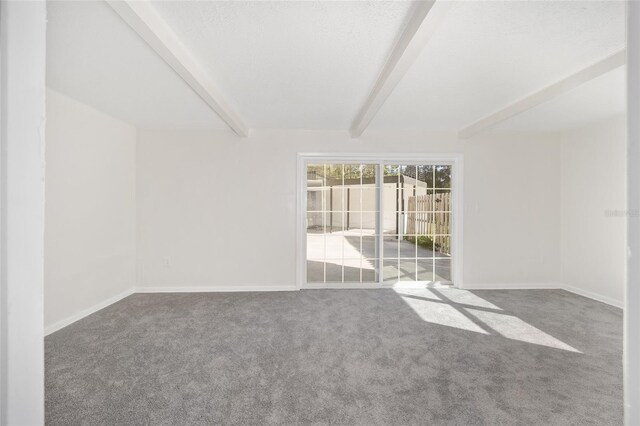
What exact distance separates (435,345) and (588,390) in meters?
0.98

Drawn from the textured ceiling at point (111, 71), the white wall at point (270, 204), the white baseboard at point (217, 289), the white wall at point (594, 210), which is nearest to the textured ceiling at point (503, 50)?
the white wall at point (270, 204)

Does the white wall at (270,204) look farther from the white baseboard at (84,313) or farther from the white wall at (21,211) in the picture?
the white wall at (21,211)

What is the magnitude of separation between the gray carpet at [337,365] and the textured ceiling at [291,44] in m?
2.38

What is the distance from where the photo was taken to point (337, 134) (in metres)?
4.16

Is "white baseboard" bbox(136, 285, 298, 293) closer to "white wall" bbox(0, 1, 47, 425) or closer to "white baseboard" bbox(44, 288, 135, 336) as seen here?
"white baseboard" bbox(44, 288, 135, 336)

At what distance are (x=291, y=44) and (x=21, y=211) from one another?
2029 millimetres

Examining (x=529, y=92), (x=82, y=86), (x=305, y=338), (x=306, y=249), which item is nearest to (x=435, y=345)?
(x=305, y=338)

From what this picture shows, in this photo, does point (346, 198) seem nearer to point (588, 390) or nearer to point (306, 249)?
point (306, 249)

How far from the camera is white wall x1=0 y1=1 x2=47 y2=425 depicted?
428 millimetres

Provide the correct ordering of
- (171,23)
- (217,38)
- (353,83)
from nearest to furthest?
(171,23) → (217,38) → (353,83)

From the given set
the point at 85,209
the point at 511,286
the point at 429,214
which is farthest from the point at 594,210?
the point at 85,209

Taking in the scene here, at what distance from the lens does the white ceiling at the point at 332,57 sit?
1.74 m

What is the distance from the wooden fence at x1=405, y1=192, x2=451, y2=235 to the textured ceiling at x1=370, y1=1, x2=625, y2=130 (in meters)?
1.49

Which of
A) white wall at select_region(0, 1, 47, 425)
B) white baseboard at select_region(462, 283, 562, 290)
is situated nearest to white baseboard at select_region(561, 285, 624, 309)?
white baseboard at select_region(462, 283, 562, 290)
